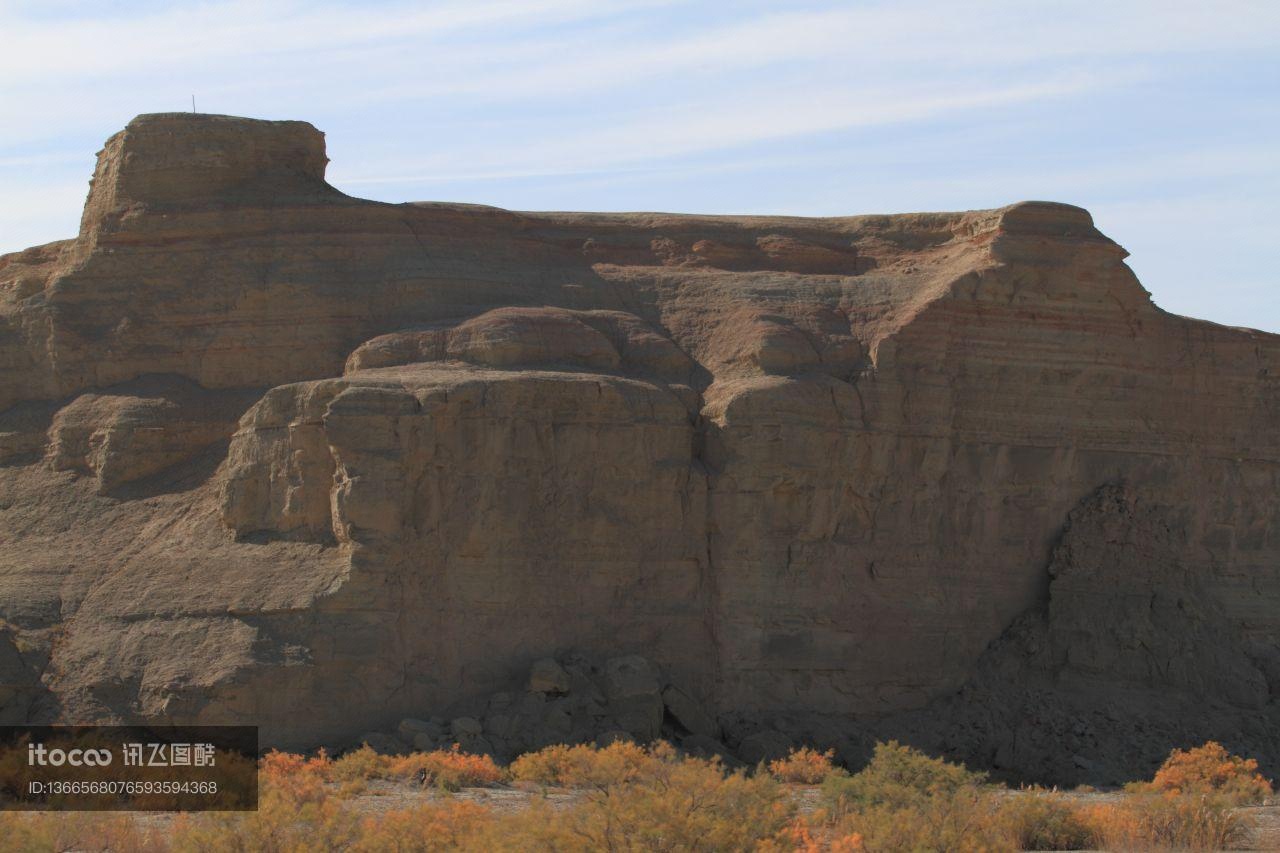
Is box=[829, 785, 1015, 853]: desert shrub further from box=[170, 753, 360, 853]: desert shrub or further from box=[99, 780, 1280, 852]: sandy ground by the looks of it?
box=[170, 753, 360, 853]: desert shrub

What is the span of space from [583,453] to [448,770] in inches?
251

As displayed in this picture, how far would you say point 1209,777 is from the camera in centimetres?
2784

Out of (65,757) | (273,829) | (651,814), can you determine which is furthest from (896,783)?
(65,757)

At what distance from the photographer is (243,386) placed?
32938 mm

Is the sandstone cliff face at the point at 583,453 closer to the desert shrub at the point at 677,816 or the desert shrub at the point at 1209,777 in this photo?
the desert shrub at the point at 1209,777

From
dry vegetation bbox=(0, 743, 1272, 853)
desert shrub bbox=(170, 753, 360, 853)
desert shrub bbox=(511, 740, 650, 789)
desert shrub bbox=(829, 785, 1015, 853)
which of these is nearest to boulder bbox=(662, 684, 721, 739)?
desert shrub bbox=(511, 740, 650, 789)

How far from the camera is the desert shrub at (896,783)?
907 inches

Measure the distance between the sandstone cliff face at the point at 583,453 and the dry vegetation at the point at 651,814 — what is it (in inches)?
124

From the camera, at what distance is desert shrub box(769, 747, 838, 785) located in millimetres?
28203

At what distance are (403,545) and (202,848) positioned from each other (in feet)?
33.7

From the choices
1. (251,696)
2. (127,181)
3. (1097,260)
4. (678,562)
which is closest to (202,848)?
(251,696)

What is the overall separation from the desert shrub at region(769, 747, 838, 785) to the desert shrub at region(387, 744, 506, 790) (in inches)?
152

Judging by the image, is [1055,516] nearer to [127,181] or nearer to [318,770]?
[318,770]

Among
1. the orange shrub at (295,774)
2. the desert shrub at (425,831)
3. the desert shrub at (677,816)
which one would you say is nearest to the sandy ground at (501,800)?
the orange shrub at (295,774)
